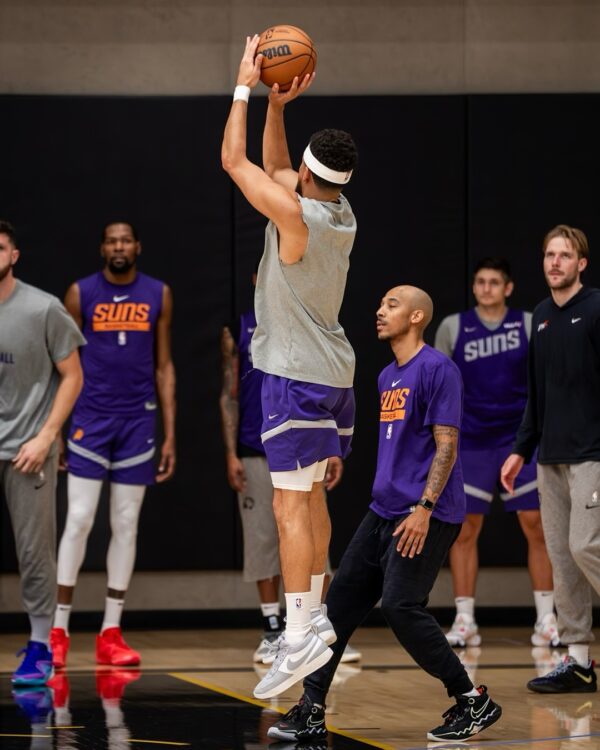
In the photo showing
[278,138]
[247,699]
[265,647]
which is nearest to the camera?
[278,138]

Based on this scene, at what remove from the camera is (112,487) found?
23.3 ft

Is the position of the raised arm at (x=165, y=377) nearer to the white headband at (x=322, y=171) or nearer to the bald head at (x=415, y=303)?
the bald head at (x=415, y=303)

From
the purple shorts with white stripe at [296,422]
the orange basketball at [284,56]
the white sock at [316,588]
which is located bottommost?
the white sock at [316,588]

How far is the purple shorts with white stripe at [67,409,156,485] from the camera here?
277 inches

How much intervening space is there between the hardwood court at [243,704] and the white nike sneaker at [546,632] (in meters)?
0.10

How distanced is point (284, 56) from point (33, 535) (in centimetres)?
245

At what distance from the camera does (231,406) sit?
7250 mm

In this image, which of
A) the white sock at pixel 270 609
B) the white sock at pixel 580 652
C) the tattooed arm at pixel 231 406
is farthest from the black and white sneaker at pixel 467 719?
the tattooed arm at pixel 231 406

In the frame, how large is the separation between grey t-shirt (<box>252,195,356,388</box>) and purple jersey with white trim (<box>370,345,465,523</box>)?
0.27 meters

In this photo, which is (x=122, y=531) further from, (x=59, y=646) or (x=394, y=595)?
(x=394, y=595)

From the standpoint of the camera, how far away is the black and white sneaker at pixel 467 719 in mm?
4809

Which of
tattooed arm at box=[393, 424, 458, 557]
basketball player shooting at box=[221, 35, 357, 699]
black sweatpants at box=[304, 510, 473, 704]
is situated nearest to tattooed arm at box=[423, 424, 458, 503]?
tattooed arm at box=[393, 424, 458, 557]

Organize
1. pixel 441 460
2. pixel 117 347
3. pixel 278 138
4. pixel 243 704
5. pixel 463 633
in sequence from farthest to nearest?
1. pixel 463 633
2. pixel 117 347
3. pixel 243 704
4. pixel 278 138
5. pixel 441 460

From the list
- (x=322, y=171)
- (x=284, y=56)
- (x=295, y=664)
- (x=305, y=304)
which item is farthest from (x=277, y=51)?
(x=295, y=664)
